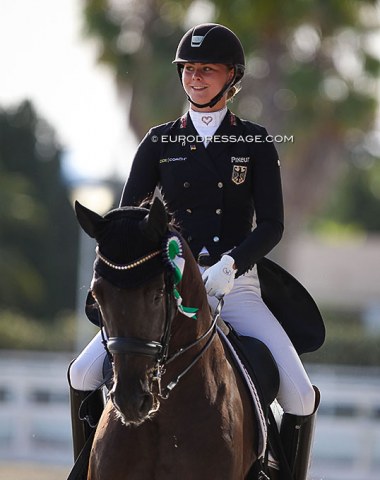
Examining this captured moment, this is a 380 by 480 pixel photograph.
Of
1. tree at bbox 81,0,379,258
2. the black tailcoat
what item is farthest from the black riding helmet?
tree at bbox 81,0,379,258

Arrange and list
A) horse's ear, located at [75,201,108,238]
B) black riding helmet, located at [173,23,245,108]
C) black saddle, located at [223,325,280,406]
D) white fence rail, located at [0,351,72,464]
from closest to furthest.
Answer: horse's ear, located at [75,201,108,238], black saddle, located at [223,325,280,406], black riding helmet, located at [173,23,245,108], white fence rail, located at [0,351,72,464]

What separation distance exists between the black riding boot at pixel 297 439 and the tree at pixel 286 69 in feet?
55.7

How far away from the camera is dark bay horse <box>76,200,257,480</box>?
4.45m

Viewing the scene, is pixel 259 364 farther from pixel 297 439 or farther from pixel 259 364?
pixel 297 439

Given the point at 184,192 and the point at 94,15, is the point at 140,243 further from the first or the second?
the point at 94,15

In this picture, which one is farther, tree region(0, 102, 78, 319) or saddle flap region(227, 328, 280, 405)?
tree region(0, 102, 78, 319)

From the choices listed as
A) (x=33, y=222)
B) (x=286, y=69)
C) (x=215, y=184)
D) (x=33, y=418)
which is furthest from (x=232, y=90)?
(x=33, y=222)

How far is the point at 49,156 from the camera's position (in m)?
43.6

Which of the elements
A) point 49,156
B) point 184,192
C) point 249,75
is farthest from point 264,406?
point 49,156

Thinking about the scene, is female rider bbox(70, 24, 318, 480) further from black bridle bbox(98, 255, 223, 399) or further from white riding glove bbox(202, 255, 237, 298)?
black bridle bbox(98, 255, 223, 399)

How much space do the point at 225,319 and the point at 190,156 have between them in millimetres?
788

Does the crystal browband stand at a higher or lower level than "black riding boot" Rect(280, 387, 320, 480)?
higher

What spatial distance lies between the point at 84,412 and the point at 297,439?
1063mm

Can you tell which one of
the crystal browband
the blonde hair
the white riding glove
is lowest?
the white riding glove
